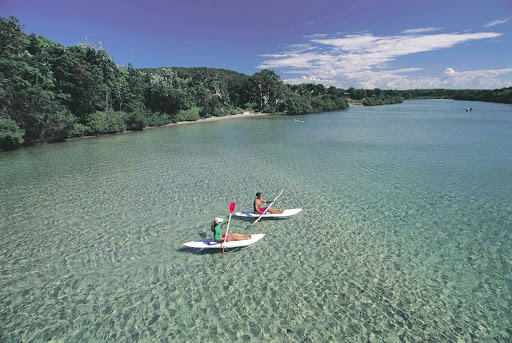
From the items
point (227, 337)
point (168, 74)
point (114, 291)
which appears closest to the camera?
point (227, 337)

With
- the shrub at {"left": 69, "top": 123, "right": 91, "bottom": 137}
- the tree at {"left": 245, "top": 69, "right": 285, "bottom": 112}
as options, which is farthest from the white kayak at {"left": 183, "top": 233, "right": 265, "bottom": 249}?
the tree at {"left": 245, "top": 69, "right": 285, "bottom": 112}

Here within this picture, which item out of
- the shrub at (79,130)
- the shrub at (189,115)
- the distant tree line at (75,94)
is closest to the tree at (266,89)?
the distant tree line at (75,94)

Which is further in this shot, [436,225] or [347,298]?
[436,225]

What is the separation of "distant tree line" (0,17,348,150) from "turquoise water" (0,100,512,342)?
791 inches

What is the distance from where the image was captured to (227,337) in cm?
722

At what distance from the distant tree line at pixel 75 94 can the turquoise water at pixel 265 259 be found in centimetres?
2009

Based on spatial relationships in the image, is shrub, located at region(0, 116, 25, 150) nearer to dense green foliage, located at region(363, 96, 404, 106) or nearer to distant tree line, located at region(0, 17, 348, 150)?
distant tree line, located at region(0, 17, 348, 150)

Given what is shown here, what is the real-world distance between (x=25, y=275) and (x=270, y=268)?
9.12 meters

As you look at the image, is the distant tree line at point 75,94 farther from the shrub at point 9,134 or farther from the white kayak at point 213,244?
the white kayak at point 213,244

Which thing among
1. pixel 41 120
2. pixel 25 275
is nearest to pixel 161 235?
pixel 25 275

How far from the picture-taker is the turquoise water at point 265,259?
7.57m

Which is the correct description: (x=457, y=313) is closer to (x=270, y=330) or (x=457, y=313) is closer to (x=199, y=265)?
(x=270, y=330)

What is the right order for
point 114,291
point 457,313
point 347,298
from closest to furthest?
point 457,313, point 347,298, point 114,291

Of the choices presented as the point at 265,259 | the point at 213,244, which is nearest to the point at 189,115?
the point at 213,244
